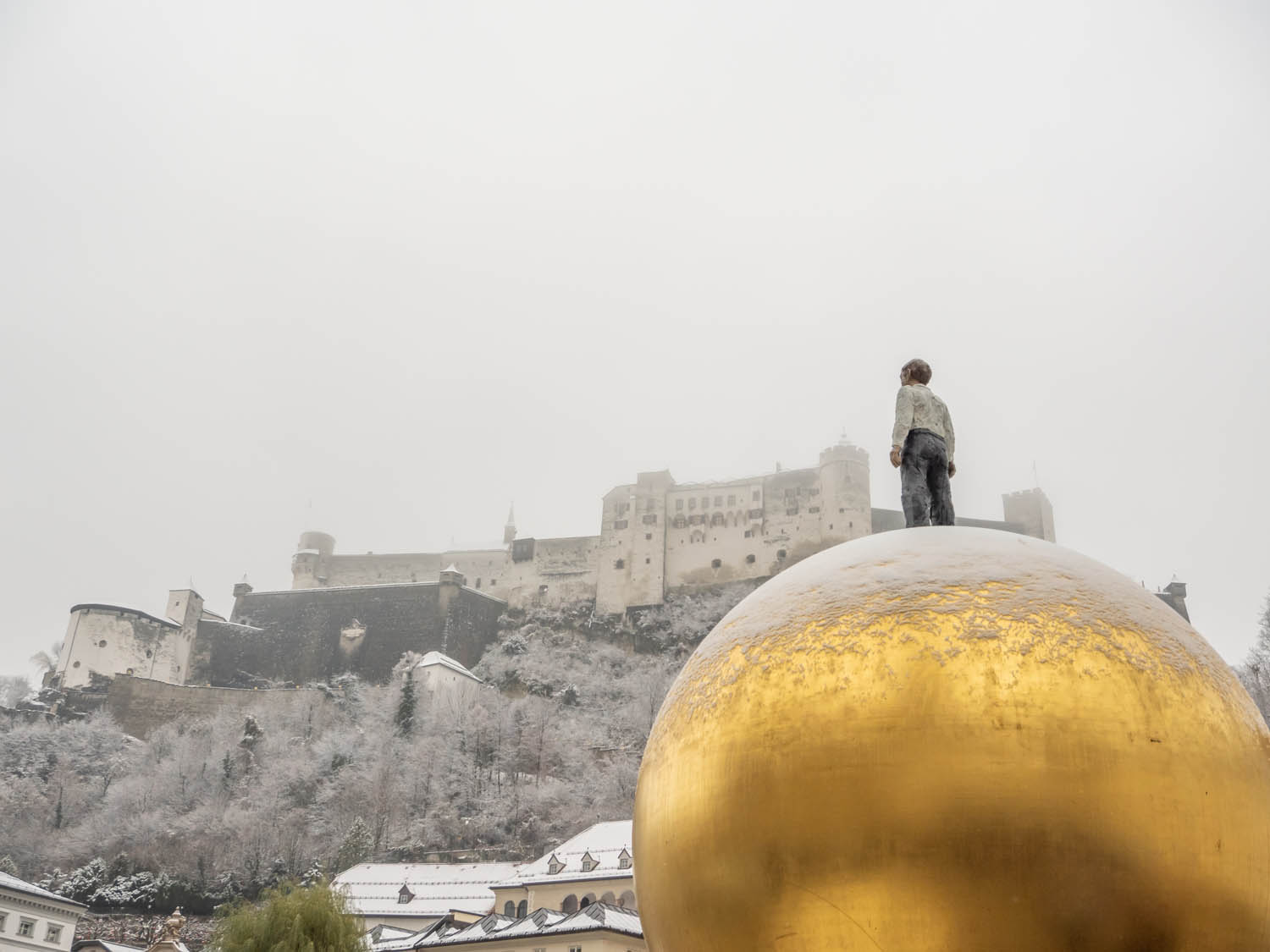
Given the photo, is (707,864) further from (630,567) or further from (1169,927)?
(630,567)

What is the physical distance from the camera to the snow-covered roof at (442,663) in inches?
3319

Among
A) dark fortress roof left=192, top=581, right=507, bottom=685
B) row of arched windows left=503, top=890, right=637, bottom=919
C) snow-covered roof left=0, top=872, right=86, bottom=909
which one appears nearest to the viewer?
row of arched windows left=503, top=890, right=637, bottom=919

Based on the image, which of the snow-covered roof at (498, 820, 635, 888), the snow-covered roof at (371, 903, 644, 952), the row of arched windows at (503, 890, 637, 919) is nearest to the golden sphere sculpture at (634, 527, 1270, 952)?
the snow-covered roof at (371, 903, 644, 952)

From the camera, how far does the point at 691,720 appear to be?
360 centimetres

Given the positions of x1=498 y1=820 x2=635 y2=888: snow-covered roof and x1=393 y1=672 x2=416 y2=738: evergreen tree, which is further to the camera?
x1=393 y1=672 x2=416 y2=738: evergreen tree

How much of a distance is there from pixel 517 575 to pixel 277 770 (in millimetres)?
28578

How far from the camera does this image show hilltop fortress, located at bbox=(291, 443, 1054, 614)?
93.1m

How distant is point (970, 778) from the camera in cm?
296

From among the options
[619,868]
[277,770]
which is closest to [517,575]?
[277,770]

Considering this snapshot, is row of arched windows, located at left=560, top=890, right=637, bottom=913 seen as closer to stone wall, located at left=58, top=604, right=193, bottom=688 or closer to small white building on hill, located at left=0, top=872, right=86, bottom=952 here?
small white building on hill, located at left=0, top=872, right=86, bottom=952

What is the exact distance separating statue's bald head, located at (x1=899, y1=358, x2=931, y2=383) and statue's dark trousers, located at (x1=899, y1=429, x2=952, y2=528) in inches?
10.6

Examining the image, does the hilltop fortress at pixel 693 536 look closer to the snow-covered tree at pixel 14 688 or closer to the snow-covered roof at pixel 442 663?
the snow-covered roof at pixel 442 663

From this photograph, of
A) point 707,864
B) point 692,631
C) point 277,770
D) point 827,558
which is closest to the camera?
point 707,864

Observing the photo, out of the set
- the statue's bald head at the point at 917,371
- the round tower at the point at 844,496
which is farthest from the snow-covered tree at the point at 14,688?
the statue's bald head at the point at 917,371
